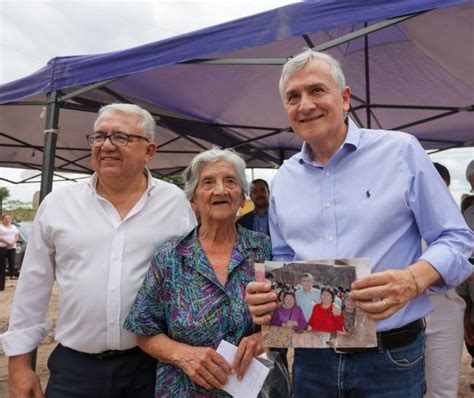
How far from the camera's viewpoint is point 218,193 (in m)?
1.72

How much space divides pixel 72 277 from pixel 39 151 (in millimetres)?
6159

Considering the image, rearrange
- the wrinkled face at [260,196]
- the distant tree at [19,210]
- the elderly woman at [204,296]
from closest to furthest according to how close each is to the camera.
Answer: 1. the elderly woman at [204,296]
2. the wrinkled face at [260,196]
3. the distant tree at [19,210]

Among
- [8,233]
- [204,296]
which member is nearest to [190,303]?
[204,296]

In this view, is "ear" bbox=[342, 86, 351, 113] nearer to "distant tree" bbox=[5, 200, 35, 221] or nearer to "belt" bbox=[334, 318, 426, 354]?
"belt" bbox=[334, 318, 426, 354]

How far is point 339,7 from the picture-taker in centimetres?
232

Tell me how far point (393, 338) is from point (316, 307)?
0.31 metres

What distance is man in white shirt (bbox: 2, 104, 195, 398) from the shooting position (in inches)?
68.5

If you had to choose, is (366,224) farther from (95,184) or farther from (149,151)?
(95,184)

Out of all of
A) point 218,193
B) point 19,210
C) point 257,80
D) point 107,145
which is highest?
point 19,210

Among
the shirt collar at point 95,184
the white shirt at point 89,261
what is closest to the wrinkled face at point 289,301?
the white shirt at point 89,261

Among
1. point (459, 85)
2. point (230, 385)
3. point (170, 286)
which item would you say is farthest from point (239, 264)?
point (459, 85)

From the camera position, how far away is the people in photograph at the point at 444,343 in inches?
97.3

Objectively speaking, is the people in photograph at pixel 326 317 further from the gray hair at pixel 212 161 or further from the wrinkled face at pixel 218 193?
the gray hair at pixel 212 161

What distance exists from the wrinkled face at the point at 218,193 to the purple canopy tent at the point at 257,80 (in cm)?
112
